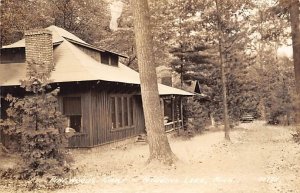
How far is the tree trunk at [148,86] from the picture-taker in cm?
1437

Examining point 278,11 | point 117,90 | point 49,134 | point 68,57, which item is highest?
point 278,11

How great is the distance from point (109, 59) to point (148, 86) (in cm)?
1181

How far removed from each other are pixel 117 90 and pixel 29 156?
437 inches

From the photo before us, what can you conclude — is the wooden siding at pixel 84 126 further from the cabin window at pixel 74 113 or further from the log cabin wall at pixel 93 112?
the cabin window at pixel 74 113

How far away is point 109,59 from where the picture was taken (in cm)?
2581

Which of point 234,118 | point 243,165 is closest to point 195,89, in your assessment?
point 234,118

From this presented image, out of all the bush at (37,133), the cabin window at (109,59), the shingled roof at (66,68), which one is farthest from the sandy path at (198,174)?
the cabin window at (109,59)

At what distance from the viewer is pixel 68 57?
20688 millimetres

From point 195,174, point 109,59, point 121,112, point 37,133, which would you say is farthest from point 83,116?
point 195,174

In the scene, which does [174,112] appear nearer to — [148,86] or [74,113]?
[74,113]

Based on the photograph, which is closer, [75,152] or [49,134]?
[49,134]

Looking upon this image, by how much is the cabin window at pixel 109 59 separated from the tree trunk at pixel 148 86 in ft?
33.9

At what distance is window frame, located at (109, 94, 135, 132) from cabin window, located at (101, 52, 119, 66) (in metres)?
2.63

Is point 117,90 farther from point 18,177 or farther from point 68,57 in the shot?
point 18,177
